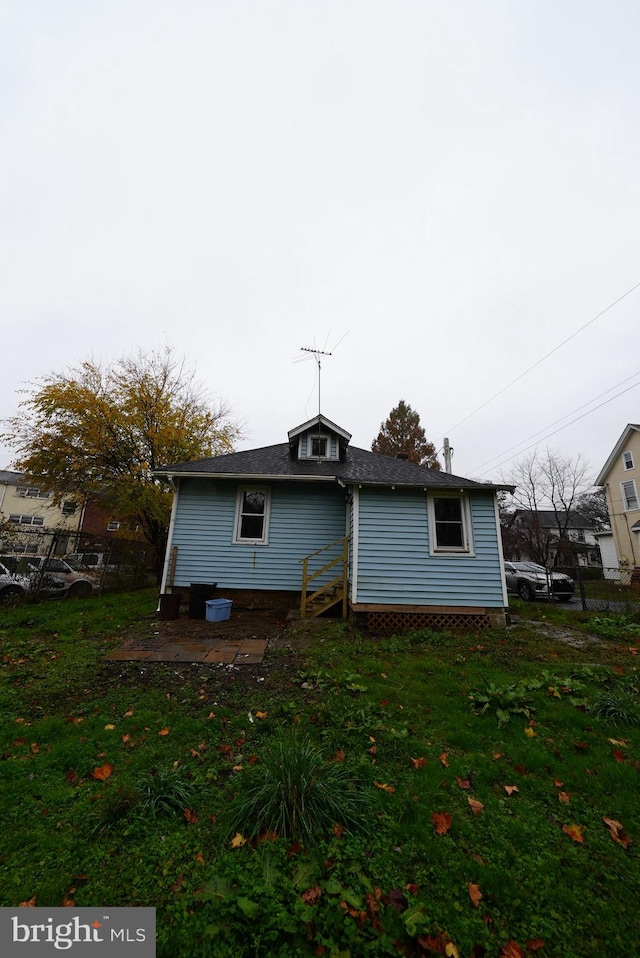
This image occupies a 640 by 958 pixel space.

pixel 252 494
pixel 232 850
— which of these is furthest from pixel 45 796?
pixel 252 494

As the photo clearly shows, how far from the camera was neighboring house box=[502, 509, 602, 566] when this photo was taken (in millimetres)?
25875

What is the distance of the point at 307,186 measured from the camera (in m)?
15.2

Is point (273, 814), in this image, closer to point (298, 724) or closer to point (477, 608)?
point (298, 724)

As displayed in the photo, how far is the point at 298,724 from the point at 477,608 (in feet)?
19.6

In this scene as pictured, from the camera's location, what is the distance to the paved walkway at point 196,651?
574 cm

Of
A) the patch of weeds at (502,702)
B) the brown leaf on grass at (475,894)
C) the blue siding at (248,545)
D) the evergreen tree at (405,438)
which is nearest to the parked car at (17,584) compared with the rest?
the blue siding at (248,545)

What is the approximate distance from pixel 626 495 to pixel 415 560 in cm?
2256

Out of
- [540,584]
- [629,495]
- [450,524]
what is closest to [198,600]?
[450,524]

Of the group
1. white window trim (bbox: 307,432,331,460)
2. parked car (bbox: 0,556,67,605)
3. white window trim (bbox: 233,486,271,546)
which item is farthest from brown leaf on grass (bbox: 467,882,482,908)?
parked car (bbox: 0,556,67,605)

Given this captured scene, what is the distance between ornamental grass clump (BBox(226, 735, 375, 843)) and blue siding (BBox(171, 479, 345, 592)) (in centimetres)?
705

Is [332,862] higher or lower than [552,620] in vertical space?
lower

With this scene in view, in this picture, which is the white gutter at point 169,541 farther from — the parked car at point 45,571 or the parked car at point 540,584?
the parked car at point 540,584

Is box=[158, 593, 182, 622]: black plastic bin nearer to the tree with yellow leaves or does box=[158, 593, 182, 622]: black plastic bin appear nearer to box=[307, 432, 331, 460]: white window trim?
box=[307, 432, 331, 460]: white window trim

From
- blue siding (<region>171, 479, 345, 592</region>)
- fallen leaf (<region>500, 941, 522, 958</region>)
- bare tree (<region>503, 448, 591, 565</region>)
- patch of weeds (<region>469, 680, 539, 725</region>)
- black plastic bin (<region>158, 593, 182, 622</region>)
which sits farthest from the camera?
bare tree (<region>503, 448, 591, 565</region>)
